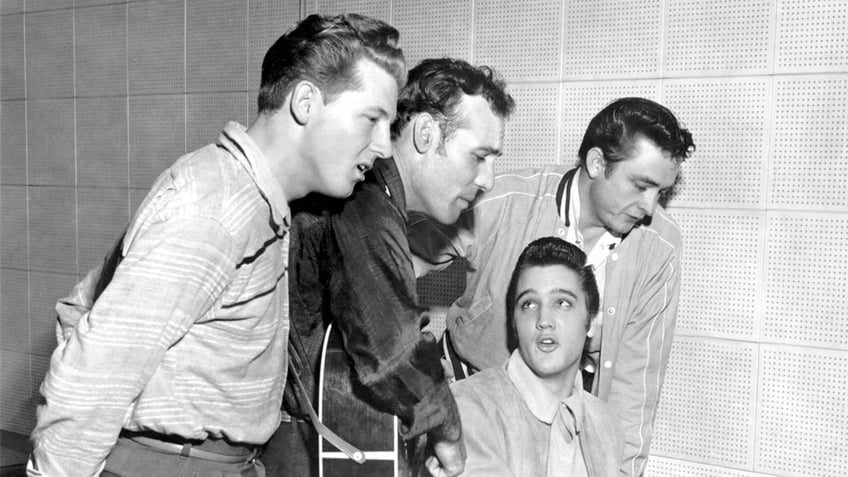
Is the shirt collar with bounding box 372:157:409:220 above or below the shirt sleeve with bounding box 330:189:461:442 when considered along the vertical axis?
above

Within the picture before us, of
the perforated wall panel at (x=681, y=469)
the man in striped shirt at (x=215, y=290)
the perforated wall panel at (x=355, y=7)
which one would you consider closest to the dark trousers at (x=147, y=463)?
the man in striped shirt at (x=215, y=290)

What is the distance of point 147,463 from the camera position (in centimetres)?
177

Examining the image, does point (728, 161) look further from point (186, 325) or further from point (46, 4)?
point (46, 4)

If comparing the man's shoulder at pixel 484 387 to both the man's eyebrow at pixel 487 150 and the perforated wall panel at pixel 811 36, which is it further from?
the perforated wall panel at pixel 811 36

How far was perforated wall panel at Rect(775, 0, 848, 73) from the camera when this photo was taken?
10.6 ft

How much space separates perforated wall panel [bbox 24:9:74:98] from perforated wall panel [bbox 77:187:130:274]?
67 centimetres

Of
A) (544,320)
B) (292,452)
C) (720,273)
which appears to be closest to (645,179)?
(720,273)

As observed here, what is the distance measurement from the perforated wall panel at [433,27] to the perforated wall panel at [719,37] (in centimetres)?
95

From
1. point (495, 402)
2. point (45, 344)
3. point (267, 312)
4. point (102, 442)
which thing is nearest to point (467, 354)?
point (495, 402)

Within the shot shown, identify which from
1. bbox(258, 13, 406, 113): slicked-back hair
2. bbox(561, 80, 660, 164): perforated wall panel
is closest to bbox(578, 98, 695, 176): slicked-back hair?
bbox(561, 80, 660, 164): perforated wall panel

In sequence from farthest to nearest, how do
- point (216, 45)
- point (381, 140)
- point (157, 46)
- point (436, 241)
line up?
point (157, 46), point (216, 45), point (436, 241), point (381, 140)

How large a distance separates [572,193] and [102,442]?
217cm

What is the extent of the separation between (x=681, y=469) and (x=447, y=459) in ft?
5.86

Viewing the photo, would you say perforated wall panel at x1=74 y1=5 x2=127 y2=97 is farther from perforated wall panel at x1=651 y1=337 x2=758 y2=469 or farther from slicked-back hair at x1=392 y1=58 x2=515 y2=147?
perforated wall panel at x1=651 y1=337 x2=758 y2=469
